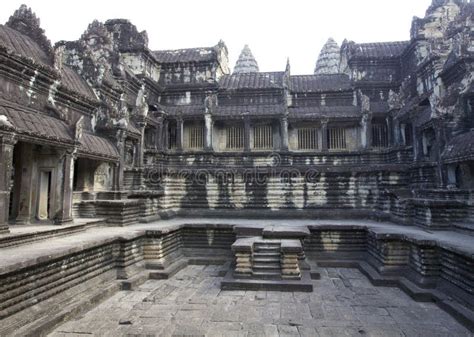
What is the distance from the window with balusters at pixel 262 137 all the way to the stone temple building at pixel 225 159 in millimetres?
149

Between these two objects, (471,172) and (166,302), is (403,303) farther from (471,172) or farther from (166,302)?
(471,172)

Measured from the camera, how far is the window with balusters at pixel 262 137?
70.8ft

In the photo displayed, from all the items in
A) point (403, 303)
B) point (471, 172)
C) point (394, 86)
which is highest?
point (394, 86)

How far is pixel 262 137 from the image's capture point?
2167 cm

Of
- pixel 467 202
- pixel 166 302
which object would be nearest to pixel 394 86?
pixel 467 202

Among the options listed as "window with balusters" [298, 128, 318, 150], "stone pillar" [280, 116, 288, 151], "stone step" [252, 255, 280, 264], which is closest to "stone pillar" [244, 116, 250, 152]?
"stone pillar" [280, 116, 288, 151]

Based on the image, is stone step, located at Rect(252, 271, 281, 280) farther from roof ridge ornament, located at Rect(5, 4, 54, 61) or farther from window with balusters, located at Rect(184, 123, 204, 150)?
window with balusters, located at Rect(184, 123, 204, 150)

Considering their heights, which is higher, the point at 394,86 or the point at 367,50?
the point at 367,50

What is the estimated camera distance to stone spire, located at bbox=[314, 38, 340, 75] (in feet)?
131

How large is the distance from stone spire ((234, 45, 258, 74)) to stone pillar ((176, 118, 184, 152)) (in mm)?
22117

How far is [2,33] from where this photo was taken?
9703mm

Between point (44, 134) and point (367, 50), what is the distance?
22.2 metres

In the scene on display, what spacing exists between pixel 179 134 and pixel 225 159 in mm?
3548

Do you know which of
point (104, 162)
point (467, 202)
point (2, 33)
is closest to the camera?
point (2, 33)
